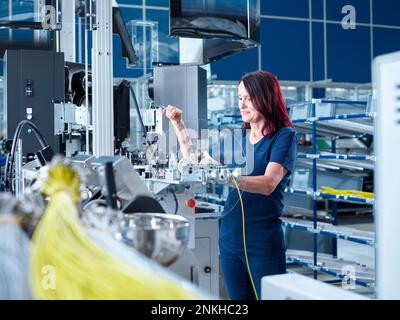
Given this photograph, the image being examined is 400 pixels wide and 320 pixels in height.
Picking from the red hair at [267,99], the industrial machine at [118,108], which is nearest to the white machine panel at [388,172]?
the industrial machine at [118,108]

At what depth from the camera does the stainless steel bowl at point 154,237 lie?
0.93 m

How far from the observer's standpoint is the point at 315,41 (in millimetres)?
9742

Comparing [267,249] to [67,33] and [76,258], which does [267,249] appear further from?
[67,33]

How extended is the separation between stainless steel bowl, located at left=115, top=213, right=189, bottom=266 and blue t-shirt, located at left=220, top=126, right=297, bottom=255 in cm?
132

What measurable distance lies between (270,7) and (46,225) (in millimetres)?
9201

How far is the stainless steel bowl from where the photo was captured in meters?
0.93

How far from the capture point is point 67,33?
4289 mm

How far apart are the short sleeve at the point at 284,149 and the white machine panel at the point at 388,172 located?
4.75 feet

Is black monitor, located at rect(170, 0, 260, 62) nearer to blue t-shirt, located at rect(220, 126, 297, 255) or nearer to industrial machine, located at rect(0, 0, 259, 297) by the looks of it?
industrial machine, located at rect(0, 0, 259, 297)

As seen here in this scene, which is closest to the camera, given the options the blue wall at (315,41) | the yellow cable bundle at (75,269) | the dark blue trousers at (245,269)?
the yellow cable bundle at (75,269)

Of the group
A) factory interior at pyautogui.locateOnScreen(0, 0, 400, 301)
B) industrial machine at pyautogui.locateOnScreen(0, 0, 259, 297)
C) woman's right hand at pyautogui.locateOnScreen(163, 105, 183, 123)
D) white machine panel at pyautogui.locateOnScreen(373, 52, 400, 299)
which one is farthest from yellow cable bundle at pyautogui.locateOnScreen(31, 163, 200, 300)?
woman's right hand at pyautogui.locateOnScreen(163, 105, 183, 123)

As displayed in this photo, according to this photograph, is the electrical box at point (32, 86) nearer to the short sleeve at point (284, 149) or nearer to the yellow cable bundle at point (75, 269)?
the short sleeve at point (284, 149)

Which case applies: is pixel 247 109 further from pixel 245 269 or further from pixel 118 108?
pixel 118 108

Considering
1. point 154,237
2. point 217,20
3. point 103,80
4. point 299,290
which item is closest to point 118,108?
point 103,80
